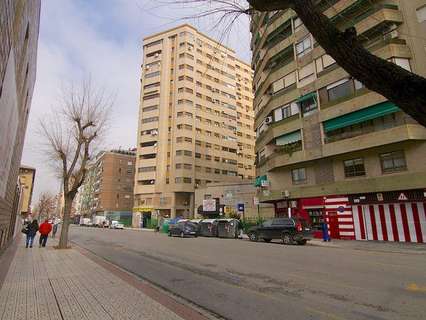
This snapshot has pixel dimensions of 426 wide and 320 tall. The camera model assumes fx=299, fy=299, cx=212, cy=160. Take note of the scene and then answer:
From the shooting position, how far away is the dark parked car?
2064cm

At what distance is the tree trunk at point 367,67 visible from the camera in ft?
9.40

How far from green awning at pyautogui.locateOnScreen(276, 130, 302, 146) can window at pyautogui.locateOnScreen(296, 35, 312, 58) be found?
297 inches

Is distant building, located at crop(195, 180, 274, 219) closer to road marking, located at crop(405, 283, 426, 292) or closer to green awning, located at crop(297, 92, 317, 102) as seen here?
green awning, located at crop(297, 92, 317, 102)

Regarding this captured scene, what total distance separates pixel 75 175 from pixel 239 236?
652 inches

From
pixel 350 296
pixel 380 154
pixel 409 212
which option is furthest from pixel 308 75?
pixel 350 296

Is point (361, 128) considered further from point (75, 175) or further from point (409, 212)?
point (75, 175)

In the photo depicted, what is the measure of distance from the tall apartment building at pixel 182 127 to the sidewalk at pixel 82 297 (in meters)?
50.9

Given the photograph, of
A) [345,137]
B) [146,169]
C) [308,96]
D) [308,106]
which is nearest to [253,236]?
[345,137]

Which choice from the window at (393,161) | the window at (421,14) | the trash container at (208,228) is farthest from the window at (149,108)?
the window at (421,14)

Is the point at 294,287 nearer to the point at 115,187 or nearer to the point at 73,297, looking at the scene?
the point at 73,297

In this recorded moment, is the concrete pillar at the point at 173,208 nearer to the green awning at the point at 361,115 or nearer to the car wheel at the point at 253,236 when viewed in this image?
the car wheel at the point at 253,236

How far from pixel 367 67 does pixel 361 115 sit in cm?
2150

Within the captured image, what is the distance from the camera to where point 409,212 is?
A: 2003cm

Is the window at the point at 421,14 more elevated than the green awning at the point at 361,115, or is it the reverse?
the window at the point at 421,14
